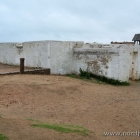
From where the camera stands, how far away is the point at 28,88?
10.2 m

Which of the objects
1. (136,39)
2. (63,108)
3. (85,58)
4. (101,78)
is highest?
(136,39)

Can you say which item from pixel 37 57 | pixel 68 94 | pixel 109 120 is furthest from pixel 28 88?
pixel 37 57

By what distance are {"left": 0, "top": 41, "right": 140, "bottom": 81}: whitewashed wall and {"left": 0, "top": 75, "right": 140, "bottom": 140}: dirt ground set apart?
2.66m

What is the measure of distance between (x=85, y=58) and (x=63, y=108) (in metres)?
7.40

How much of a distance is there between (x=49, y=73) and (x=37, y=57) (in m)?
1.64

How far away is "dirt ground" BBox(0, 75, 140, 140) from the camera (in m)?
5.57

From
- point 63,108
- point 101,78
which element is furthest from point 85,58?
point 63,108

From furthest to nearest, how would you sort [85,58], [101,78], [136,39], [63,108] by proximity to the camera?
[136,39]
[85,58]
[101,78]
[63,108]

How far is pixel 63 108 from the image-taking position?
27.2 ft

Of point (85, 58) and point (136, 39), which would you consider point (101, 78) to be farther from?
point (136, 39)

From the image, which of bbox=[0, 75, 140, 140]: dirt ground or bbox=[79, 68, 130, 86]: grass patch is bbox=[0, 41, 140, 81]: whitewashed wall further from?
bbox=[0, 75, 140, 140]: dirt ground

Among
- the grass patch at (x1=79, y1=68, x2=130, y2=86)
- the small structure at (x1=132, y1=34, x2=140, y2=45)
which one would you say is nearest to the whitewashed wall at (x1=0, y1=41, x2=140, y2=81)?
the grass patch at (x1=79, y1=68, x2=130, y2=86)

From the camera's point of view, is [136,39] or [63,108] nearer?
[63,108]

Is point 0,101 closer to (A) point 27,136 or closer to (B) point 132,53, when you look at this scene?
(A) point 27,136
